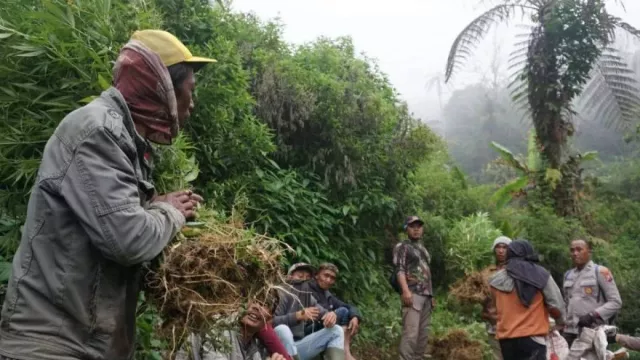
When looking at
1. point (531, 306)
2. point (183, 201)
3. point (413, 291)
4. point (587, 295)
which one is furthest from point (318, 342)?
point (183, 201)

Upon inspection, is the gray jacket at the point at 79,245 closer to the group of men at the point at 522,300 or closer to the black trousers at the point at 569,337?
the group of men at the point at 522,300

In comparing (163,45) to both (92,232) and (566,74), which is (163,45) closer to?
(92,232)

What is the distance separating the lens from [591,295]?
274 inches

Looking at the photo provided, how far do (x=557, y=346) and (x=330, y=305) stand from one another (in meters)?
2.42

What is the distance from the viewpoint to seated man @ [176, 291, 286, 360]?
241 cm

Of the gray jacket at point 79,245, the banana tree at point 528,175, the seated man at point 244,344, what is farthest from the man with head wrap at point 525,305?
the banana tree at point 528,175

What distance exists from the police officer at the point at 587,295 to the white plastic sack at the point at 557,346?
1.18 feet

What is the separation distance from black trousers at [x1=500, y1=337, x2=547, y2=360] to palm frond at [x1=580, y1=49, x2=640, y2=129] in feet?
30.9

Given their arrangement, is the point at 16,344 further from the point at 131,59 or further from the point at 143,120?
the point at 131,59

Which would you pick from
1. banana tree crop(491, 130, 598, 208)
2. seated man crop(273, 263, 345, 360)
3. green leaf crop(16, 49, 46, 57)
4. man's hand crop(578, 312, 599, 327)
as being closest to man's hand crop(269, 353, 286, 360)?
seated man crop(273, 263, 345, 360)

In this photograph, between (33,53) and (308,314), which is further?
(308,314)

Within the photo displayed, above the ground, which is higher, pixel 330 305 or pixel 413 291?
pixel 413 291

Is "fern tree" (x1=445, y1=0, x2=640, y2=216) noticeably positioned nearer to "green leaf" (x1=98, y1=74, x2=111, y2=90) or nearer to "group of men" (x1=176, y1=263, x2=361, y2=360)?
"group of men" (x1=176, y1=263, x2=361, y2=360)

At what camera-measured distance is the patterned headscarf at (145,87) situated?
2084 millimetres
